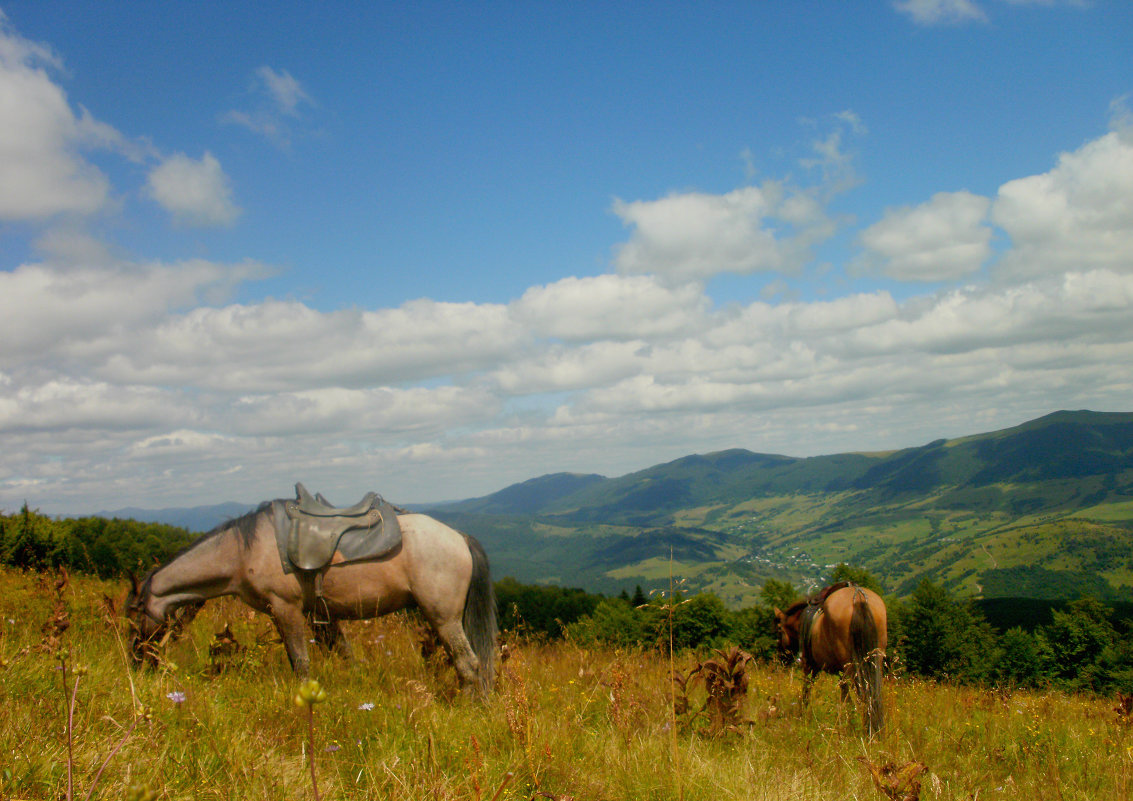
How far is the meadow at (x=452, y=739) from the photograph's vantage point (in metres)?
3.06

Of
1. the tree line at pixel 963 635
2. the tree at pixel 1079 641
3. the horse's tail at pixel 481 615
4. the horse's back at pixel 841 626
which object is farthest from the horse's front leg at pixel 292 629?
the tree at pixel 1079 641

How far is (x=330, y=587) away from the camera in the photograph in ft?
22.4

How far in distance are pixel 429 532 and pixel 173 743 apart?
11.9 ft

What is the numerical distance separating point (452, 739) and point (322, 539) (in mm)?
3427

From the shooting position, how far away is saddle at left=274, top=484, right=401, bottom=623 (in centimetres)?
673

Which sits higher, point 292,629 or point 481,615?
point 292,629

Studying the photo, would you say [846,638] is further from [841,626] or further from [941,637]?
[941,637]

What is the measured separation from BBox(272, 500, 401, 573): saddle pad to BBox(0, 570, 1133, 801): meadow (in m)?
1.04

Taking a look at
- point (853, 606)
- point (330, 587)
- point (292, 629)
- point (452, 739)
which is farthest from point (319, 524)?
point (853, 606)

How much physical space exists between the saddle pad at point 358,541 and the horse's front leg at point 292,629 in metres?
0.42

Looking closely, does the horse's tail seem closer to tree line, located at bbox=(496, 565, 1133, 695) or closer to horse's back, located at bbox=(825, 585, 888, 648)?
horse's back, located at bbox=(825, 585, 888, 648)

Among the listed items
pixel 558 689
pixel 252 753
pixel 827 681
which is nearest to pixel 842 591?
pixel 827 681

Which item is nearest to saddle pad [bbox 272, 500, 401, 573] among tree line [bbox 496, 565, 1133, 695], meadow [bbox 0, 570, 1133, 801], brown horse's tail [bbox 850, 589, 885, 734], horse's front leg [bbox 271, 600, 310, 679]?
horse's front leg [bbox 271, 600, 310, 679]

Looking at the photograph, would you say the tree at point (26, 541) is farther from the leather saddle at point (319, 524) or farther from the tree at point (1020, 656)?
Result: the tree at point (1020, 656)
